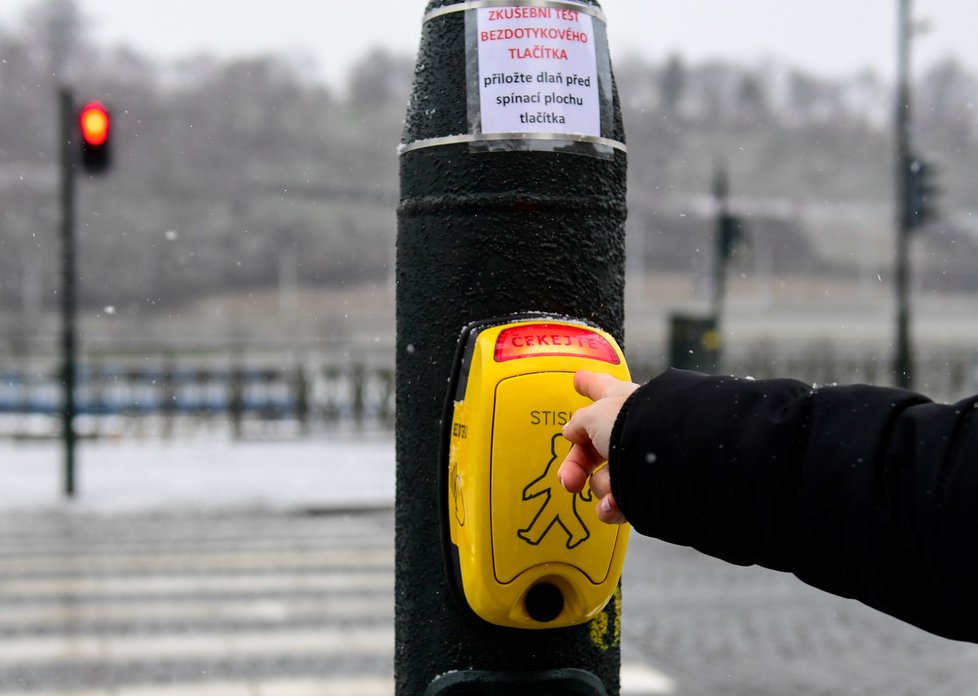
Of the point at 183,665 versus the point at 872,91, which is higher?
the point at 872,91

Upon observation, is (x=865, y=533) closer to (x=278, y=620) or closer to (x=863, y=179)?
(x=278, y=620)

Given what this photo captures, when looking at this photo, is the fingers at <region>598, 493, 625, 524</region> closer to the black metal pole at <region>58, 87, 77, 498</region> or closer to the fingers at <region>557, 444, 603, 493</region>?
the fingers at <region>557, 444, 603, 493</region>

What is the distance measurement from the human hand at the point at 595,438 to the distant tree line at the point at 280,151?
5336 cm

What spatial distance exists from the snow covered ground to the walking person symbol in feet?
30.9

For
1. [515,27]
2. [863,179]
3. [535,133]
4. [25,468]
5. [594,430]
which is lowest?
[25,468]

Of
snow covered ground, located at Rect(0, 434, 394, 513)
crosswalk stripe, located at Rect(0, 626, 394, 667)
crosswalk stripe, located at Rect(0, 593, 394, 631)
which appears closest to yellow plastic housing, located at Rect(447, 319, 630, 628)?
crosswalk stripe, located at Rect(0, 626, 394, 667)

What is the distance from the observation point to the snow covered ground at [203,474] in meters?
10.8

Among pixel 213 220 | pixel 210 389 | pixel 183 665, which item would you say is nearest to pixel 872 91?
pixel 213 220

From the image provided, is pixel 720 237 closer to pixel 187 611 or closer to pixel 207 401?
pixel 207 401

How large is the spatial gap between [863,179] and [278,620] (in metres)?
80.4

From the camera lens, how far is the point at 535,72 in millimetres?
1447

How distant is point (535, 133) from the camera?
1435 mm

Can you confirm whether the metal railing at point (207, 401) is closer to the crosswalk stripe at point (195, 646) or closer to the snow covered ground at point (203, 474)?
the snow covered ground at point (203, 474)

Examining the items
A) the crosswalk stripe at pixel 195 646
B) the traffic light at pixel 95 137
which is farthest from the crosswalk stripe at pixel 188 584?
the traffic light at pixel 95 137
